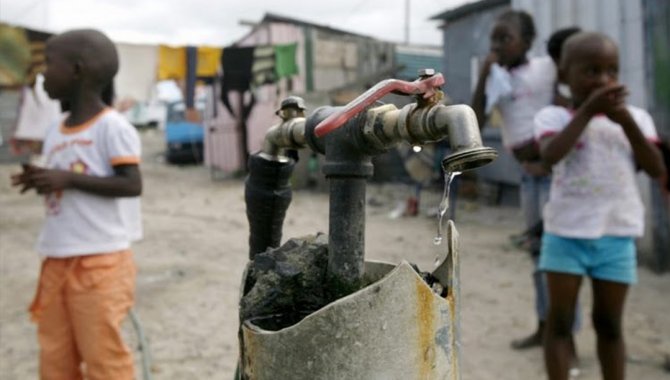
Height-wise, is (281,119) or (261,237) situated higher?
(281,119)

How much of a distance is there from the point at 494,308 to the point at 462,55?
8293 millimetres

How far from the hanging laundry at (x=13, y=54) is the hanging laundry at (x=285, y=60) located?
4.86 metres

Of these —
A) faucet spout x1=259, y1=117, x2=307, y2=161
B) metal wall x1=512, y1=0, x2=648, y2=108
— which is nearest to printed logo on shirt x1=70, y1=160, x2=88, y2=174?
faucet spout x1=259, y1=117, x2=307, y2=161

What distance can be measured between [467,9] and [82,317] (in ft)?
35.6

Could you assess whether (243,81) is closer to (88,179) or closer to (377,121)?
(88,179)

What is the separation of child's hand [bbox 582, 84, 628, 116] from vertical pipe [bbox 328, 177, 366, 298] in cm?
176

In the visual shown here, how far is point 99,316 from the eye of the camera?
2293 mm

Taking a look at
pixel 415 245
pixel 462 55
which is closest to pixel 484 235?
pixel 415 245

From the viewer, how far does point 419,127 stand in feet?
2.54

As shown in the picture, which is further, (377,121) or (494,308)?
(494,308)

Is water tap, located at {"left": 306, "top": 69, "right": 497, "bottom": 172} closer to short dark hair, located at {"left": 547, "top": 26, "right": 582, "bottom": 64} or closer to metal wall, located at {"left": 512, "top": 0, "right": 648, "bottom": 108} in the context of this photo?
short dark hair, located at {"left": 547, "top": 26, "right": 582, "bottom": 64}

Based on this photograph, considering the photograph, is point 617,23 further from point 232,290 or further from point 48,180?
point 48,180

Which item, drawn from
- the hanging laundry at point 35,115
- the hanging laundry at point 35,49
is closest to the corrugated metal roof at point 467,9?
the hanging laundry at point 35,49

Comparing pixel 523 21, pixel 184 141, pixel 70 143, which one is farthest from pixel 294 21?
pixel 70 143
